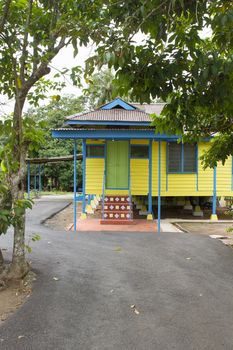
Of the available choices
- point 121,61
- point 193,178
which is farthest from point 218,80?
point 193,178

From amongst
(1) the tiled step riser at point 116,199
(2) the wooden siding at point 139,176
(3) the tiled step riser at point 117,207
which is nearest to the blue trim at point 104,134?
(2) the wooden siding at point 139,176

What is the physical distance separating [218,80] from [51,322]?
11.2 feet

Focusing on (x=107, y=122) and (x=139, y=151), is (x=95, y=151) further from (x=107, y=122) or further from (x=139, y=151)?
(x=139, y=151)

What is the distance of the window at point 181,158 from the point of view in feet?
47.2

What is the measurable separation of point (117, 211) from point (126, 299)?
7720 millimetres

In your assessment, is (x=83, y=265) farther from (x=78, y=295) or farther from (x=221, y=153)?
(x=221, y=153)

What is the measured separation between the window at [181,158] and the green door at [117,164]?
71.7 inches

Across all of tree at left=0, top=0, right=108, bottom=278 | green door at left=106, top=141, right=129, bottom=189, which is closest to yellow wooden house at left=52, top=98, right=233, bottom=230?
green door at left=106, top=141, right=129, bottom=189

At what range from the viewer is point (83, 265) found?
6.59m

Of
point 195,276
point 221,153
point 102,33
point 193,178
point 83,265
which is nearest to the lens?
point 102,33

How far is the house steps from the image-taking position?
40.1 ft

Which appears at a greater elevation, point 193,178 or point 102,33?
point 102,33

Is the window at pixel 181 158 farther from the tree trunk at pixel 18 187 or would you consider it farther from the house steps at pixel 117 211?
the tree trunk at pixel 18 187

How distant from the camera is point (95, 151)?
14.1 m
